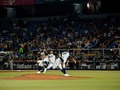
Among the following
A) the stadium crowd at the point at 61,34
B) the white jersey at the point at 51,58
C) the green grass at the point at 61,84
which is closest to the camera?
the green grass at the point at 61,84

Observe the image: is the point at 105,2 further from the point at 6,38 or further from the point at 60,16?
the point at 6,38

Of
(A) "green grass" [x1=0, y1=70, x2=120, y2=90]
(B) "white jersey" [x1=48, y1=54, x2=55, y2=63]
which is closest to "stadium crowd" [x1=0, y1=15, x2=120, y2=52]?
(B) "white jersey" [x1=48, y1=54, x2=55, y2=63]

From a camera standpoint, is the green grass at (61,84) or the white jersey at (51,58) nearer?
the green grass at (61,84)

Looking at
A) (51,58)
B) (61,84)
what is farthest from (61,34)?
(61,84)

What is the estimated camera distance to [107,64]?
29891 mm

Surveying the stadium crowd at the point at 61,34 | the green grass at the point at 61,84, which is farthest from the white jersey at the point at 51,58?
the stadium crowd at the point at 61,34

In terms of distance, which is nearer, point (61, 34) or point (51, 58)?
point (51, 58)

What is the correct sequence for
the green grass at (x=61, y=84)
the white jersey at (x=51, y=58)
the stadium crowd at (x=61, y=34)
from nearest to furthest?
1. the green grass at (x=61, y=84)
2. the white jersey at (x=51, y=58)
3. the stadium crowd at (x=61, y=34)

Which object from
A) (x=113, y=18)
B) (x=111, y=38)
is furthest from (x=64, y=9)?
(x=111, y=38)

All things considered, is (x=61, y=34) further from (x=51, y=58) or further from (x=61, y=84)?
(x=61, y=84)

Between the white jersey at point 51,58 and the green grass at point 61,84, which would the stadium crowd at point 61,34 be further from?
the green grass at point 61,84

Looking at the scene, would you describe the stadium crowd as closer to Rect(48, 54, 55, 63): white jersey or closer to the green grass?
Rect(48, 54, 55, 63): white jersey

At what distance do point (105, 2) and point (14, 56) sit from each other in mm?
12149

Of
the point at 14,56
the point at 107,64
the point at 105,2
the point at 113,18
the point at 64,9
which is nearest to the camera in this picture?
the point at 107,64
